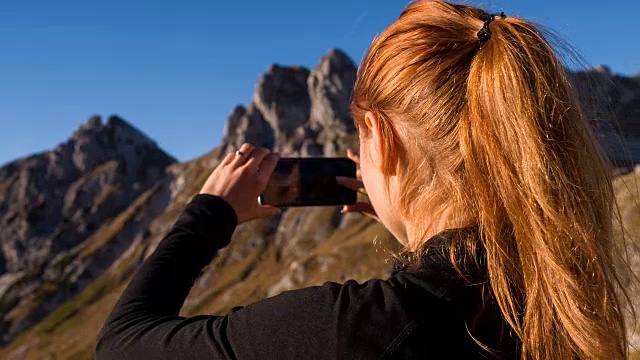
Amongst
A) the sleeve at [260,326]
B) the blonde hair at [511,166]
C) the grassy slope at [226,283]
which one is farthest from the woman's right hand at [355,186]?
the grassy slope at [226,283]

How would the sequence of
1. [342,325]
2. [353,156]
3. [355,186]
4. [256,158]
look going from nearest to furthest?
1. [342,325]
2. [256,158]
3. [355,186]
4. [353,156]

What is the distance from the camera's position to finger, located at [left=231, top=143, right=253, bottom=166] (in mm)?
4543

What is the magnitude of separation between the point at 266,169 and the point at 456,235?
185 centimetres

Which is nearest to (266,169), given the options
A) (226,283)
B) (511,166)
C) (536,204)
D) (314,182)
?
(314,182)

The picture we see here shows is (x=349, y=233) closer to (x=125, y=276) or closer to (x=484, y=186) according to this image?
(x=125, y=276)

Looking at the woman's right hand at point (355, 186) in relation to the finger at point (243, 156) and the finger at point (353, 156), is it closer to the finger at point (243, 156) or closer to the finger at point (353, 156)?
the finger at point (353, 156)

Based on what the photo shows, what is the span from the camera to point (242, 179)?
178 inches

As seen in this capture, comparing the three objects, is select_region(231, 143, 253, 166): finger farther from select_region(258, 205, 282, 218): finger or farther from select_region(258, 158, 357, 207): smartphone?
select_region(258, 158, 357, 207): smartphone

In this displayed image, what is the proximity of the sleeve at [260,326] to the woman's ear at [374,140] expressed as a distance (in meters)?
0.97

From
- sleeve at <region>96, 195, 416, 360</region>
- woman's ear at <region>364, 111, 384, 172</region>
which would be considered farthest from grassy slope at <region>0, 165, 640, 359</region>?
sleeve at <region>96, 195, 416, 360</region>

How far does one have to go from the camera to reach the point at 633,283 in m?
4.27

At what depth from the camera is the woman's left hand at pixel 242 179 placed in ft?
14.6

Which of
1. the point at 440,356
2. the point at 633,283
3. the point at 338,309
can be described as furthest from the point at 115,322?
the point at 633,283

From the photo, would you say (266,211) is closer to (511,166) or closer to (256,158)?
(256,158)
